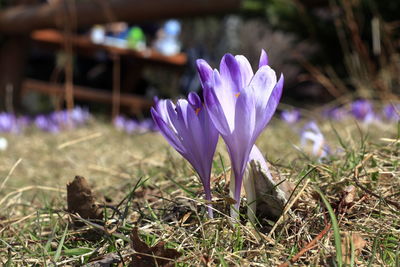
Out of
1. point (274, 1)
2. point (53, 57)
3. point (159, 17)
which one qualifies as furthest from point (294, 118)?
point (53, 57)

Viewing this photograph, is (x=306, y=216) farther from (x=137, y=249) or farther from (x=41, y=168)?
(x=41, y=168)

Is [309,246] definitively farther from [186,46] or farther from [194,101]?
[186,46]

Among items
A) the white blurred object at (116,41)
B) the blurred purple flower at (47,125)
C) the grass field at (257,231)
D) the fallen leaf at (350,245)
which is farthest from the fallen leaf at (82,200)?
the white blurred object at (116,41)

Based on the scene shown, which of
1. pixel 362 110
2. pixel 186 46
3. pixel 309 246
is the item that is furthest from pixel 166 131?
pixel 186 46

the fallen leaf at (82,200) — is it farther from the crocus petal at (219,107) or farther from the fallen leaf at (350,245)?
the fallen leaf at (350,245)

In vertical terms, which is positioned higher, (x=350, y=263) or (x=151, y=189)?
(x=350, y=263)

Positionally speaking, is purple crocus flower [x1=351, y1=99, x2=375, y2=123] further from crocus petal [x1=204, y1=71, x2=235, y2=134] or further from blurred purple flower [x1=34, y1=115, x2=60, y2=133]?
blurred purple flower [x1=34, y1=115, x2=60, y2=133]

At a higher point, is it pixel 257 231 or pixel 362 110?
pixel 257 231
